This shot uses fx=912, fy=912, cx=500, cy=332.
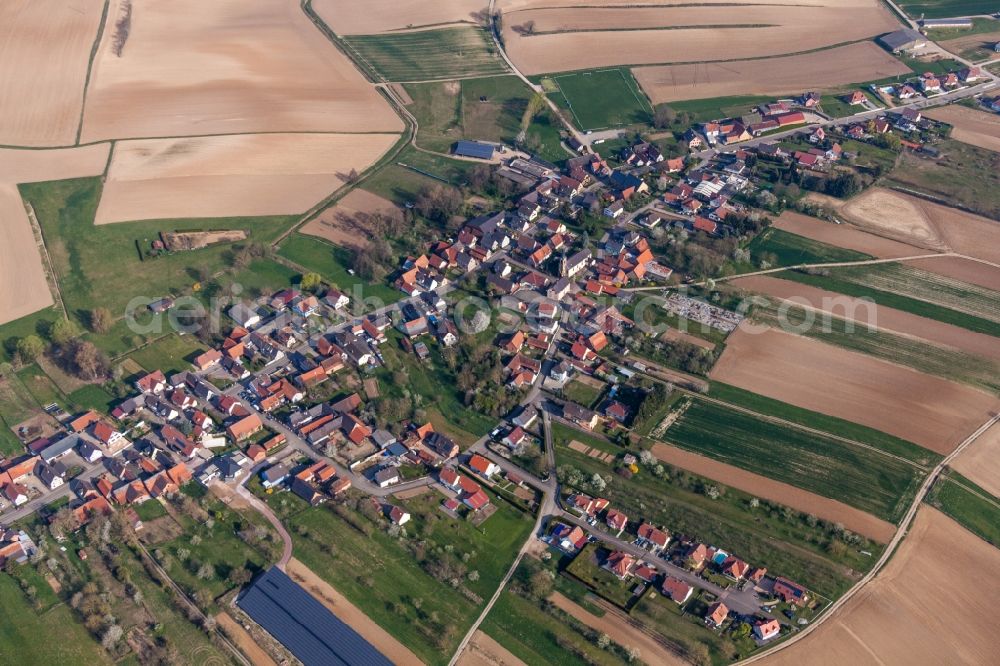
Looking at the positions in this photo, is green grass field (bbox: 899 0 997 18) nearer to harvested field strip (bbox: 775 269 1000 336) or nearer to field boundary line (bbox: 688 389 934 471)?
harvested field strip (bbox: 775 269 1000 336)

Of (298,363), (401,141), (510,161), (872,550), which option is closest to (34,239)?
(298,363)

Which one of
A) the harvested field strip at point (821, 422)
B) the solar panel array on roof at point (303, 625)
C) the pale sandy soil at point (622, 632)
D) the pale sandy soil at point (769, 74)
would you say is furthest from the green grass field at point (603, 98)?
the solar panel array on roof at point (303, 625)

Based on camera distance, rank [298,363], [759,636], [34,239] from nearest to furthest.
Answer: [759,636] → [298,363] → [34,239]

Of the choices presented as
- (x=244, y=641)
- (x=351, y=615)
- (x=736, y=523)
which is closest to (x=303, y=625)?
(x=351, y=615)

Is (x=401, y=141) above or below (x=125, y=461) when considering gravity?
above

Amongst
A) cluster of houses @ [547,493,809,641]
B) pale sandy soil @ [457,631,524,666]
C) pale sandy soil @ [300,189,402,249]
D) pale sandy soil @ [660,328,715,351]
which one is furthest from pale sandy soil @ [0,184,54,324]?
pale sandy soil @ [660,328,715,351]

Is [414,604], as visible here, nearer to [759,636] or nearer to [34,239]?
[759,636]

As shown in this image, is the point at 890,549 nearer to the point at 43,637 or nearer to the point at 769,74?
the point at 43,637

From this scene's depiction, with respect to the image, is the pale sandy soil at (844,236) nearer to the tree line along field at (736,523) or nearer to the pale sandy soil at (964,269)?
the pale sandy soil at (964,269)
